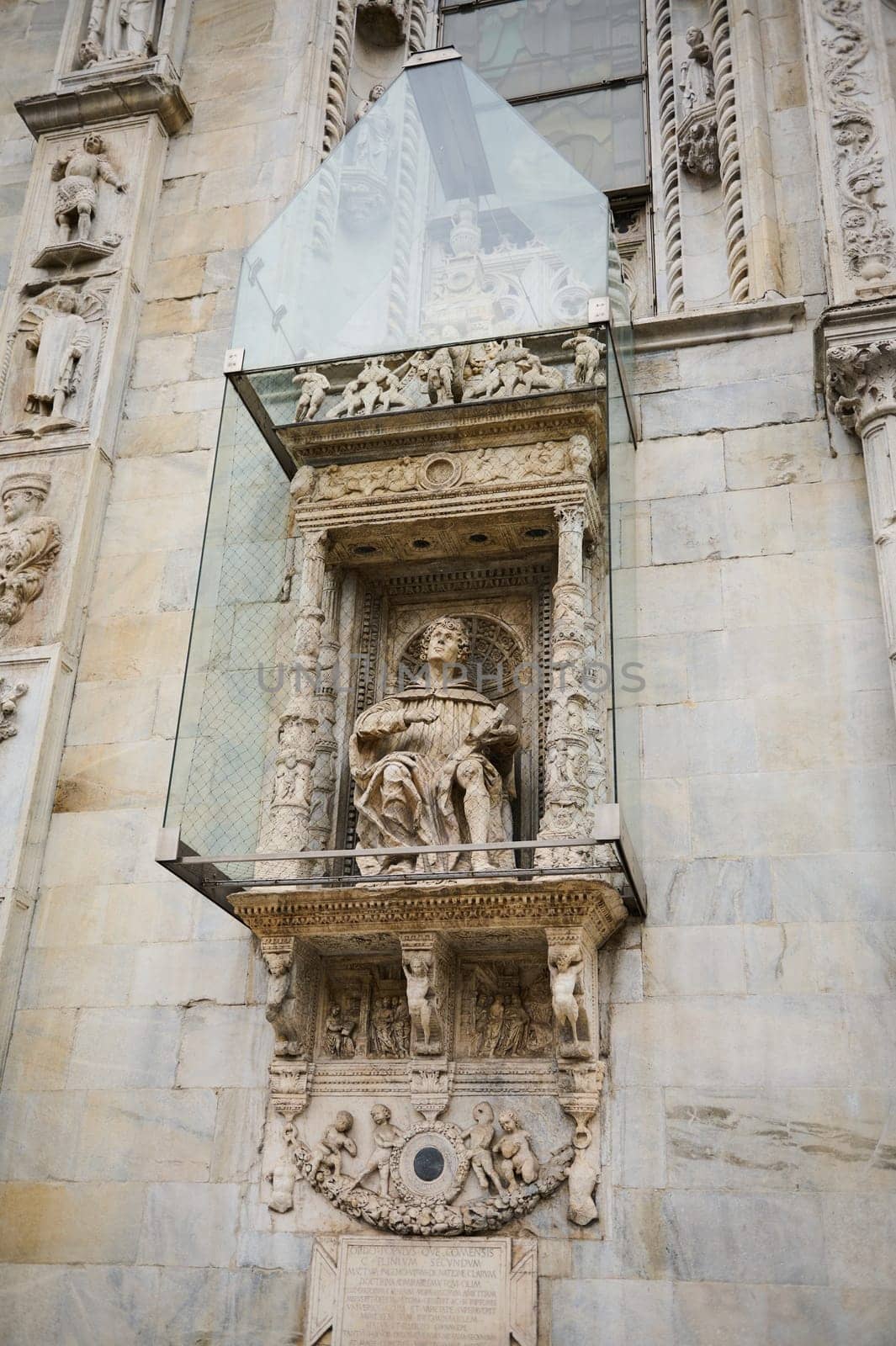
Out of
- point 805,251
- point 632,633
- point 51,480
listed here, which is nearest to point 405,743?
point 632,633

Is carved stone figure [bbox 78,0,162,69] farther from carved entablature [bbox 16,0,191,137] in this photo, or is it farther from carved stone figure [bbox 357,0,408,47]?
carved stone figure [bbox 357,0,408,47]

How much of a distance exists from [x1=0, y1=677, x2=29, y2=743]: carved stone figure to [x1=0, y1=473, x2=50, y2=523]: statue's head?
3.51ft

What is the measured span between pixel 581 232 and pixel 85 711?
151 inches

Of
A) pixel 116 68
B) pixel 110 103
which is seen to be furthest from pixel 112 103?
pixel 116 68

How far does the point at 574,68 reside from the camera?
1023 cm

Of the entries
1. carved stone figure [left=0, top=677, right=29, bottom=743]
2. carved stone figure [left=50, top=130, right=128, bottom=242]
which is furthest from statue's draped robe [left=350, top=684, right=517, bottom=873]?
carved stone figure [left=50, top=130, right=128, bottom=242]

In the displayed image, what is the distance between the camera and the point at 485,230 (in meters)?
7.98

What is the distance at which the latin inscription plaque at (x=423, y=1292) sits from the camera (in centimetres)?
581

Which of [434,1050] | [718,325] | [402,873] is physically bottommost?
[434,1050]

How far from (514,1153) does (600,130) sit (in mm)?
7137

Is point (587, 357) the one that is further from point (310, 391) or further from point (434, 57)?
point (434, 57)

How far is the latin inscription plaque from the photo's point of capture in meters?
5.81

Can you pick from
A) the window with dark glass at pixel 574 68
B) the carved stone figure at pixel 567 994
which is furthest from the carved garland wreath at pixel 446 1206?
the window with dark glass at pixel 574 68

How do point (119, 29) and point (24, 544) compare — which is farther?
point (119, 29)
